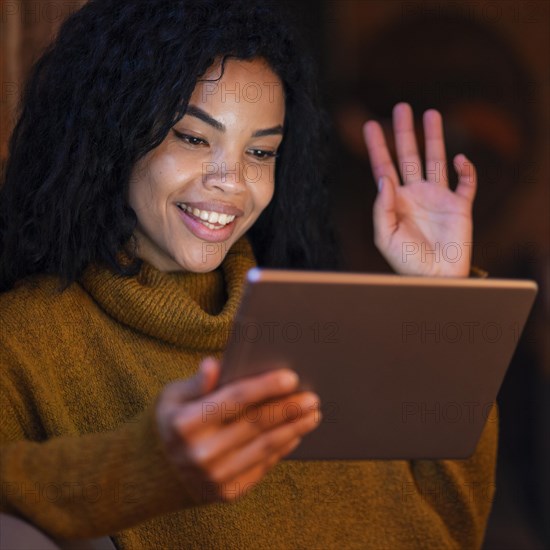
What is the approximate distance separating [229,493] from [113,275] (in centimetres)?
52

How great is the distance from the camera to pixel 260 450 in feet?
3.21

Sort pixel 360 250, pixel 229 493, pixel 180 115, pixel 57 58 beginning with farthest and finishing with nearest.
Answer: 1. pixel 360 250
2. pixel 57 58
3. pixel 180 115
4. pixel 229 493

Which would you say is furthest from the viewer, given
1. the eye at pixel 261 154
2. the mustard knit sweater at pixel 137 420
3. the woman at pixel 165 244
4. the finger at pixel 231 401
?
the eye at pixel 261 154

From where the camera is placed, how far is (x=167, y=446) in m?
0.97

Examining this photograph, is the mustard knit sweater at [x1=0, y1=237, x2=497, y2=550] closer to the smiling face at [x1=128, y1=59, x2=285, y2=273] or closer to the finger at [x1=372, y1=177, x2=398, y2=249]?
the smiling face at [x1=128, y1=59, x2=285, y2=273]

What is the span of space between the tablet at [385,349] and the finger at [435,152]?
20.4 inches

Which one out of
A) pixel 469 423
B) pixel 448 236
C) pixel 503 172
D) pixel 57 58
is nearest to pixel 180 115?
pixel 57 58

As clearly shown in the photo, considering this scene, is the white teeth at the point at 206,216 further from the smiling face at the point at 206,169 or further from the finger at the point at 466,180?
the finger at the point at 466,180

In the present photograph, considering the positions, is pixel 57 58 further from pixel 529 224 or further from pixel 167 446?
pixel 529 224

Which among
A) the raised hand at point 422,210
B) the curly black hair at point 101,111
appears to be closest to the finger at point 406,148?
the raised hand at point 422,210

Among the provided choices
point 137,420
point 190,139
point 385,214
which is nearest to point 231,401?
point 137,420

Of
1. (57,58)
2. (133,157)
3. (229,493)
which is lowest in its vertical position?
(229,493)

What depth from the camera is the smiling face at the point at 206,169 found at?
1.38m

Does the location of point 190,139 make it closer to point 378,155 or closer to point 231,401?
point 378,155
